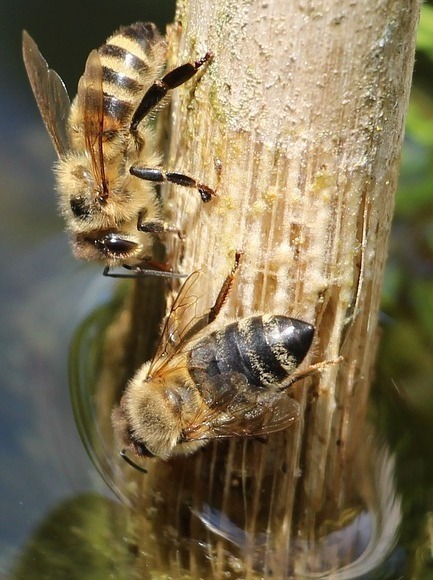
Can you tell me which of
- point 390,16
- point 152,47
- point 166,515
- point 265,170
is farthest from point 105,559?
point 390,16

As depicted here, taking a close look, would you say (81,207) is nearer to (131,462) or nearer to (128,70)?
(128,70)

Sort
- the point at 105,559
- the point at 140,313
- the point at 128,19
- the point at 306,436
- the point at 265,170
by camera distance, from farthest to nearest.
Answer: the point at 128,19 < the point at 140,313 < the point at 105,559 < the point at 306,436 < the point at 265,170

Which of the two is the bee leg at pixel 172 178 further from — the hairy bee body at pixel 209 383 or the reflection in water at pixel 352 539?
the reflection in water at pixel 352 539

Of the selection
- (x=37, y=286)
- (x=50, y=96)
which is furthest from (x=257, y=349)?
(x=37, y=286)

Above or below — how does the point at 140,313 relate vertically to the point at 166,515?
above

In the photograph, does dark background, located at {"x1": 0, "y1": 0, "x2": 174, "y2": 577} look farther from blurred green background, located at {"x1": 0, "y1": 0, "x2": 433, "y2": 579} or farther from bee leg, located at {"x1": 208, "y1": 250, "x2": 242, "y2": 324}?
bee leg, located at {"x1": 208, "y1": 250, "x2": 242, "y2": 324}

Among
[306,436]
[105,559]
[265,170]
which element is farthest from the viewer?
[105,559]

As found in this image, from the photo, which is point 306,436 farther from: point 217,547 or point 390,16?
point 390,16
